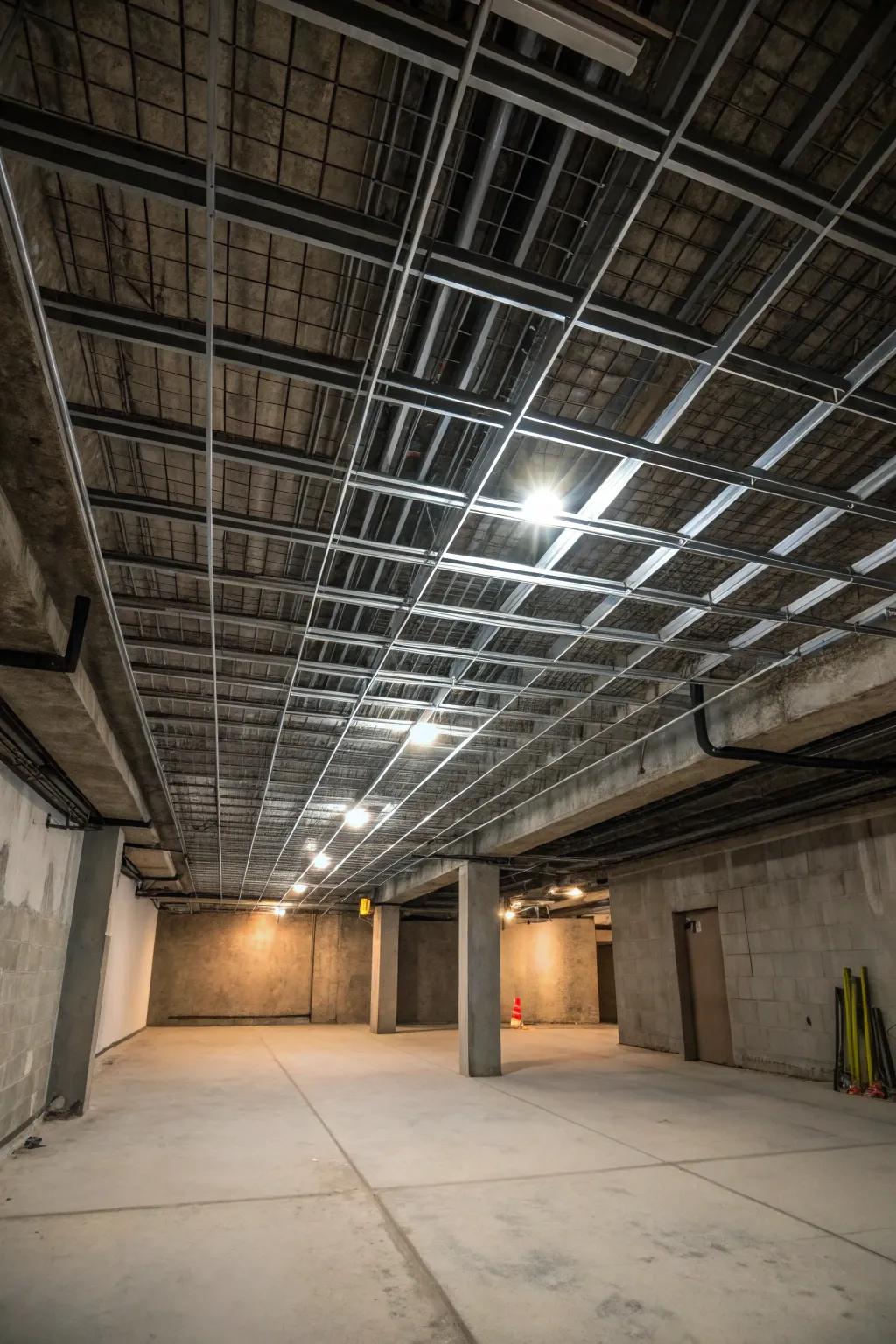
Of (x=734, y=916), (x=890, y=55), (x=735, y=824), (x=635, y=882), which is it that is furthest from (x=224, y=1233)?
(x=635, y=882)

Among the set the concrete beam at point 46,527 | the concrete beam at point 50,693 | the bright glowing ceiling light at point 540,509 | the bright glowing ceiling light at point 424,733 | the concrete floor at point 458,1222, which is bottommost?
the concrete floor at point 458,1222

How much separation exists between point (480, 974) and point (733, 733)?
24.8 feet

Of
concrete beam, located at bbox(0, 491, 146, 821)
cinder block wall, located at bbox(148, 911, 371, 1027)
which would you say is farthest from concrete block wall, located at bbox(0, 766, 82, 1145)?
cinder block wall, located at bbox(148, 911, 371, 1027)

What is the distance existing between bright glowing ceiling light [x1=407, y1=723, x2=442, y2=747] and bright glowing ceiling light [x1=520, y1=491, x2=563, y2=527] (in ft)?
12.5

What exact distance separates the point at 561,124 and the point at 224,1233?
607cm

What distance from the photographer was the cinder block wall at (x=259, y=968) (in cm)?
2319

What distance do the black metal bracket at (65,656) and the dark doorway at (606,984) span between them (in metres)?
22.8

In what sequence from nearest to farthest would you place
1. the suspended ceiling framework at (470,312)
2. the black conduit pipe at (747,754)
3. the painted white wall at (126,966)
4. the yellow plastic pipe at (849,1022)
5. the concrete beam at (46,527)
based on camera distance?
the suspended ceiling framework at (470,312)
the concrete beam at (46,527)
the black conduit pipe at (747,754)
the yellow plastic pipe at (849,1022)
the painted white wall at (126,966)

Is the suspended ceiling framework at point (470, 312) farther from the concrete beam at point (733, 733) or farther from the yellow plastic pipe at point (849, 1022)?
the yellow plastic pipe at point (849, 1022)

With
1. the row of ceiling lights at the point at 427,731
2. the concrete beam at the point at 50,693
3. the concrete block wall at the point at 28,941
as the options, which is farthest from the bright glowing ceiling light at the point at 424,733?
the concrete block wall at the point at 28,941

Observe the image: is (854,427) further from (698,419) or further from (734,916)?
(734,916)

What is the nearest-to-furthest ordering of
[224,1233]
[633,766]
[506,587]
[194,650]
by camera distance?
[224,1233], [506,587], [194,650], [633,766]

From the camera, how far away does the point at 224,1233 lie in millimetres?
4664

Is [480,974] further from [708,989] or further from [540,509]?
[540,509]
